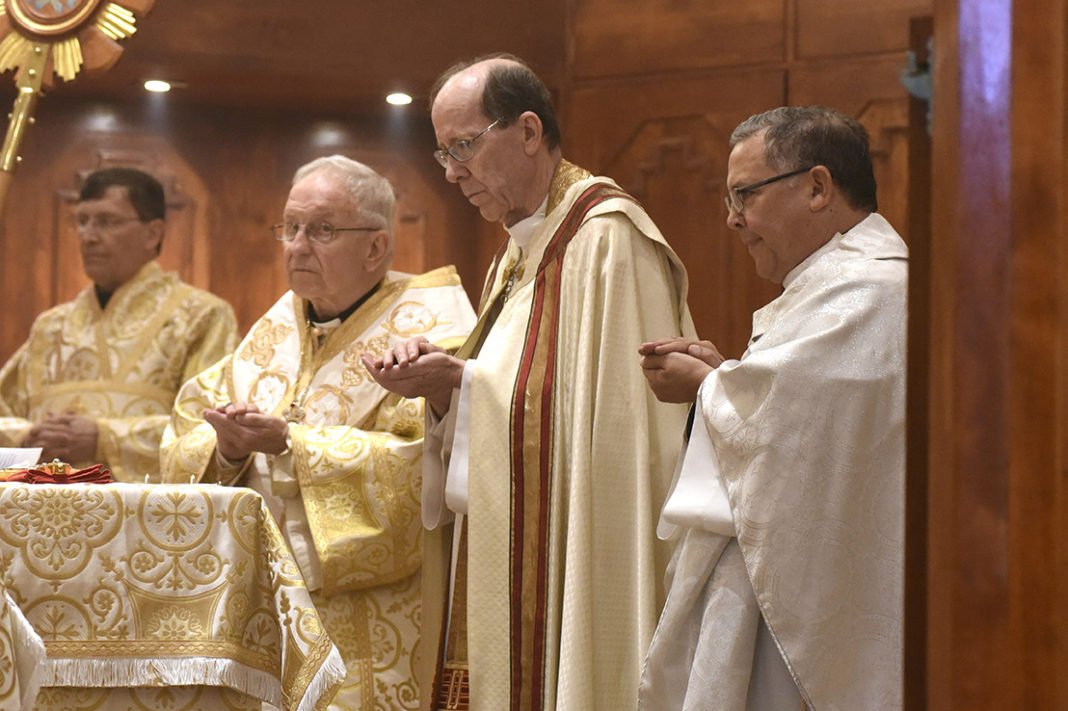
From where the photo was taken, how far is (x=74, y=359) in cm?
562

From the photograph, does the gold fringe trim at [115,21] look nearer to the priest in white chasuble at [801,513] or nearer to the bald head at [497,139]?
the bald head at [497,139]

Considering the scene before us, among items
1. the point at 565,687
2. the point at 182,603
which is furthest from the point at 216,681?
the point at 565,687

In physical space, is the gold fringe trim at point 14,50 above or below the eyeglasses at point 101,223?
above

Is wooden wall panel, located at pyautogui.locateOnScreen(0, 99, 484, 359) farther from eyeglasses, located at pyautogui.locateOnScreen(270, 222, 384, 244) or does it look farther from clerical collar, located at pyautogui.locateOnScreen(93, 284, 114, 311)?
eyeglasses, located at pyautogui.locateOnScreen(270, 222, 384, 244)

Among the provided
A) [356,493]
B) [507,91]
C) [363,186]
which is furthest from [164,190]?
[507,91]

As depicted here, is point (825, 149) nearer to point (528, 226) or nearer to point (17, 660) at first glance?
point (528, 226)

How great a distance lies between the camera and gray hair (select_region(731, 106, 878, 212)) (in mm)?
3098

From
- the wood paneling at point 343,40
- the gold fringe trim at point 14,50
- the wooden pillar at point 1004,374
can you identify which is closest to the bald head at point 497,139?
the gold fringe trim at point 14,50

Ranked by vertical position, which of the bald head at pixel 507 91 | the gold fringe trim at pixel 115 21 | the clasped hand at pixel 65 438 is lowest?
the clasped hand at pixel 65 438

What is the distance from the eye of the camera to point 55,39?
14.9ft

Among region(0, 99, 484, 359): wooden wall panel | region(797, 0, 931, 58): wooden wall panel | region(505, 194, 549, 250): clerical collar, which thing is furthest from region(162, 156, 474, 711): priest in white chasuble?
region(0, 99, 484, 359): wooden wall panel

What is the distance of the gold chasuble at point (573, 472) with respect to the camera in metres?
3.37

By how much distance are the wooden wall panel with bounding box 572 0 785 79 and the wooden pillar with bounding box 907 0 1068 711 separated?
14.0ft

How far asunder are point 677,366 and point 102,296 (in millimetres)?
3346
